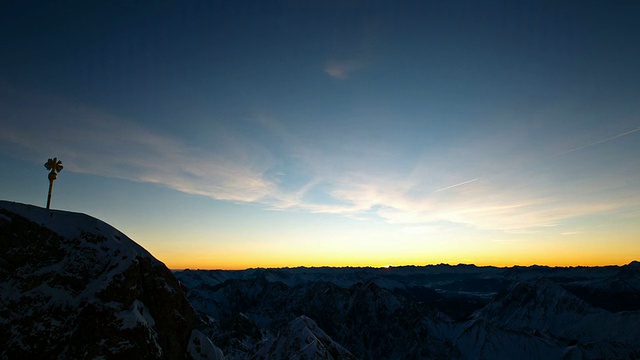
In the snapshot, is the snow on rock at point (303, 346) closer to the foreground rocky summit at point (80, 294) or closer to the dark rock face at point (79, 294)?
the foreground rocky summit at point (80, 294)

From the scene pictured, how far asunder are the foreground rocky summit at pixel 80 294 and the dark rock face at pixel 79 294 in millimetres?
67

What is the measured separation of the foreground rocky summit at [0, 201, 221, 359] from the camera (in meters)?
28.7

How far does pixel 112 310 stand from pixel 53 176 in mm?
21107

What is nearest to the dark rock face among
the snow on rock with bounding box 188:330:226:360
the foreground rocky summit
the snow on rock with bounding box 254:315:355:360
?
the foreground rocky summit

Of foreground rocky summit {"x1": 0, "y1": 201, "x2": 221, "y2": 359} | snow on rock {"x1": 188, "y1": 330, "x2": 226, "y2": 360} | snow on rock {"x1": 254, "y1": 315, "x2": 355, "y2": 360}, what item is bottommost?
snow on rock {"x1": 254, "y1": 315, "x2": 355, "y2": 360}

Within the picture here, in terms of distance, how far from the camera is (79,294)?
31.6m

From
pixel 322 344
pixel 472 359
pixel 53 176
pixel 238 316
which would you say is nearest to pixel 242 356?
pixel 238 316

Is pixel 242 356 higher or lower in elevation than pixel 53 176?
lower

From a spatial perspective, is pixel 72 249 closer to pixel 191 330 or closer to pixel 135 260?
pixel 135 260

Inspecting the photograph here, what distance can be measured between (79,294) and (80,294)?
0.11 metres

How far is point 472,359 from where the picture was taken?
7451 inches

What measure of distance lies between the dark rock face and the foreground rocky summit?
2.6 inches

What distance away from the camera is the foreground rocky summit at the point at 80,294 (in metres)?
28.7

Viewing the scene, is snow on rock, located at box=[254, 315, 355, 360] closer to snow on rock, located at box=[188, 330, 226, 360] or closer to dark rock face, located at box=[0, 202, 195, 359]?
snow on rock, located at box=[188, 330, 226, 360]
